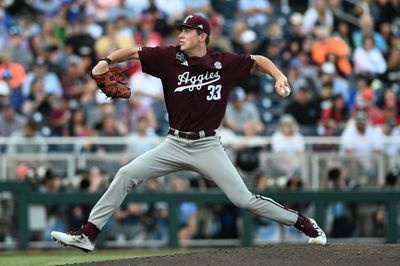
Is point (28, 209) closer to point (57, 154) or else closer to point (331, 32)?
point (57, 154)

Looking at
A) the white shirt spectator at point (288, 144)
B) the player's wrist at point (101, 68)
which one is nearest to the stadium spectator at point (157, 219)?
the white shirt spectator at point (288, 144)

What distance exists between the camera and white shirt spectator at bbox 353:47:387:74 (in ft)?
60.3

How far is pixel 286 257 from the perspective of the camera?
955 cm

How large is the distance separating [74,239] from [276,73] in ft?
7.95

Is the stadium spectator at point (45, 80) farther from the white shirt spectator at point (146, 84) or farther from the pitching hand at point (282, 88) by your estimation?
the pitching hand at point (282, 88)

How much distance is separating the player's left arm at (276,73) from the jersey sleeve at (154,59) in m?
0.87

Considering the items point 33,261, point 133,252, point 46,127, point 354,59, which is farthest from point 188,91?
point 354,59

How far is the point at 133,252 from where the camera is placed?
14758 millimetres

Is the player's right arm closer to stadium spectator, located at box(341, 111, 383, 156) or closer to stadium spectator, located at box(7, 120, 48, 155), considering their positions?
stadium spectator, located at box(7, 120, 48, 155)

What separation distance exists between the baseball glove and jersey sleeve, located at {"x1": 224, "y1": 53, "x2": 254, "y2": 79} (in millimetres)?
992

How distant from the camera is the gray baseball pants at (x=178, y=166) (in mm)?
9727

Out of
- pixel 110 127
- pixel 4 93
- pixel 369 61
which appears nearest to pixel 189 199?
pixel 110 127

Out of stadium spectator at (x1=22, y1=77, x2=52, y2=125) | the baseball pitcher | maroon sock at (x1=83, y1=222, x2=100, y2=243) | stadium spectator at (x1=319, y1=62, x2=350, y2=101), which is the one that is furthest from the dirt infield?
stadium spectator at (x1=319, y1=62, x2=350, y2=101)

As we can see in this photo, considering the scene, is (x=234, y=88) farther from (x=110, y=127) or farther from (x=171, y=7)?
(x=171, y=7)
